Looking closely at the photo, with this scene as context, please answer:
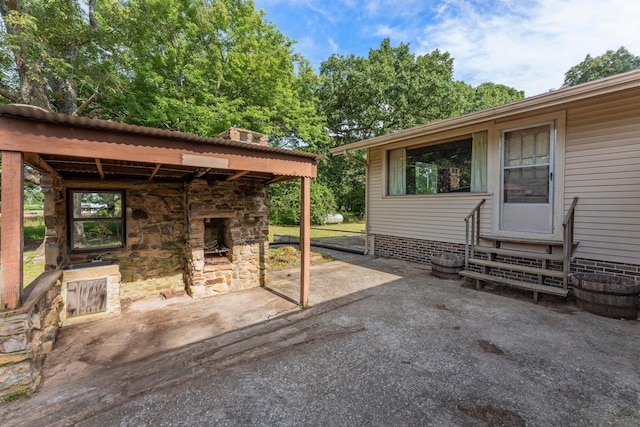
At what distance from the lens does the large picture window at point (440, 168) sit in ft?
18.7

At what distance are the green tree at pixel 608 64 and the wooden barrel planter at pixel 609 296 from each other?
26.2 metres

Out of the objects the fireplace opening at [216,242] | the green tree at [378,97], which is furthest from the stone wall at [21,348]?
the green tree at [378,97]

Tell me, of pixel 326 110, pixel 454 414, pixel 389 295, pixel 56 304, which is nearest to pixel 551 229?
pixel 389 295

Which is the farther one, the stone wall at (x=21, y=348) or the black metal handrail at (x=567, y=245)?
the black metal handrail at (x=567, y=245)

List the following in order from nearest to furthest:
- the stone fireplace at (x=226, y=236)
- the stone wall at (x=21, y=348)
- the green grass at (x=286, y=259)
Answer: the stone wall at (x=21, y=348), the stone fireplace at (x=226, y=236), the green grass at (x=286, y=259)

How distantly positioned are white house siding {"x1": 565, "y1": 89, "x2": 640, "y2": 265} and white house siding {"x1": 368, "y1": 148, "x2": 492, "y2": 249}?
4.69 feet

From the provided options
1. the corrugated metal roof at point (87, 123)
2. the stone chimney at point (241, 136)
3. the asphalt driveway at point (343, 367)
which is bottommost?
the asphalt driveway at point (343, 367)

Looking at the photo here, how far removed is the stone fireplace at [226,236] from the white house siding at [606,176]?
5.49 metres

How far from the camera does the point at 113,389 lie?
227 cm

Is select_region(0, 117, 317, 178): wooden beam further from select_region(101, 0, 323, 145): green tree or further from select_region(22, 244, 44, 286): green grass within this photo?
select_region(101, 0, 323, 145): green tree

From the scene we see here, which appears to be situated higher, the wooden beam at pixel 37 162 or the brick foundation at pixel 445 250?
the wooden beam at pixel 37 162

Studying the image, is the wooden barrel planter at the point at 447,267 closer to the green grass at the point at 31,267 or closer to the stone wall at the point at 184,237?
the stone wall at the point at 184,237

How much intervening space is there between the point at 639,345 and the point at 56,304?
6.81 metres

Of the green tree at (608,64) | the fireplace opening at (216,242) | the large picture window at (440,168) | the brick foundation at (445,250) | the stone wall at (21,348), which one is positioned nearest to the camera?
the stone wall at (21,348)
